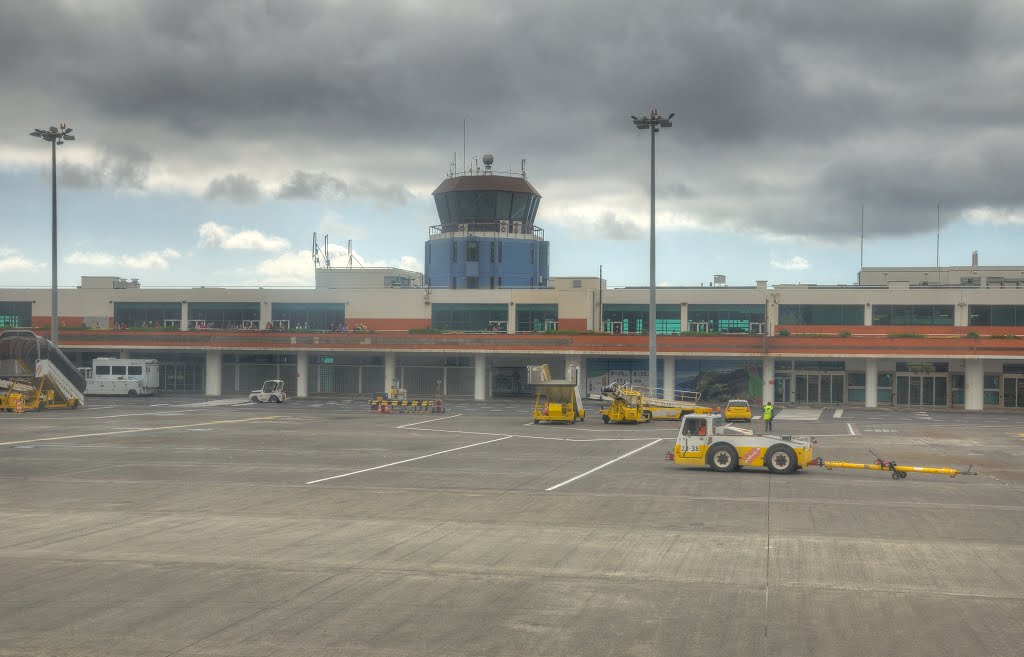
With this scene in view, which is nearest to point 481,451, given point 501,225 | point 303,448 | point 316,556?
point 303,448

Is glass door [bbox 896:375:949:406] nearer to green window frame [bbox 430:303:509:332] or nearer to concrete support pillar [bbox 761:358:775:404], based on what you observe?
concrete support pillar [bbox 761:358:775:404]

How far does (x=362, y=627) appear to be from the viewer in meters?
15.7

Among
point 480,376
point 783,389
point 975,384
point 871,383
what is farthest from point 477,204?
point 975,384

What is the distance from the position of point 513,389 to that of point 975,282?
166 ft

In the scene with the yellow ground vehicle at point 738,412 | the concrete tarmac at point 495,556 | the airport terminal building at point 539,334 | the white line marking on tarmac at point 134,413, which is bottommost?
the white line marking on tarmac at point 134,413

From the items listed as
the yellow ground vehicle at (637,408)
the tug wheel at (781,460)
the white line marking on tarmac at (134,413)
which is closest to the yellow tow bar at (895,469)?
the tug wheel at (781,460)

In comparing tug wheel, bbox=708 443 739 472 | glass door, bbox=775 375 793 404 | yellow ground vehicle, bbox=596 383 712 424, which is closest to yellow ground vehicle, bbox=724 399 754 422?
yellow ground vehicle, bbox=596 383 712 424

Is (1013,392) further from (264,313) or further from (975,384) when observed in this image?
(264,313)

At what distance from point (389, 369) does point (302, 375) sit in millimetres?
8377

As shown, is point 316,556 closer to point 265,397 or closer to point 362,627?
point 362,627

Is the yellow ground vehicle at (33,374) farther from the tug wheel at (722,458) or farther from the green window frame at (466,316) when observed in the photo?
the tug wheel at (722,458)

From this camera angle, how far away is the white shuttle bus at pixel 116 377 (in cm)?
8906

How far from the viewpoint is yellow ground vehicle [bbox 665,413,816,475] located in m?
36.2

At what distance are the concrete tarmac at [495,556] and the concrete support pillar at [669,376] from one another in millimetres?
42782
